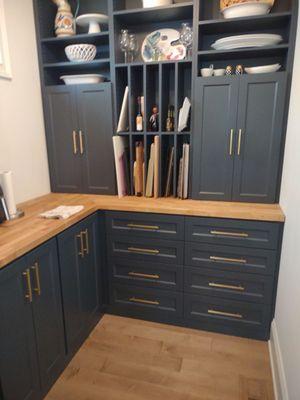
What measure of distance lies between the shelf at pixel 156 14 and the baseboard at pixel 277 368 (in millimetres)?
2107

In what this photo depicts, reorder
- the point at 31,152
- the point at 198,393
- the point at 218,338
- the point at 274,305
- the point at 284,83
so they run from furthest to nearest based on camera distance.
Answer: the point at 31,152, the point at 218,338, the point at 274,305, the point at 284,83, the point at 198,393

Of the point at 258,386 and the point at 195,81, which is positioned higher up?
the point at 195,81

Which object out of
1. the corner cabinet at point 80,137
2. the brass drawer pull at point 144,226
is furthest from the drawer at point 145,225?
the corner cabinet at point 80,137

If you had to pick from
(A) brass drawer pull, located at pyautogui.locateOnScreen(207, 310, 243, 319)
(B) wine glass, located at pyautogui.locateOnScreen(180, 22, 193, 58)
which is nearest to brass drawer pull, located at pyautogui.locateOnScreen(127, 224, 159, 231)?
(A) brass drawer pull, located at pyautogui.locateOnScreen(207, 310, 243, 319)

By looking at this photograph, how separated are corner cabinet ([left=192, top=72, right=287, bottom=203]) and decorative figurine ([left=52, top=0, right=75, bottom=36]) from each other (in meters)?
1.06

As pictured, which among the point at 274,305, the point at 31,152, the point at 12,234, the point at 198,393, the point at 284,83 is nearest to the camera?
the point at 12,234

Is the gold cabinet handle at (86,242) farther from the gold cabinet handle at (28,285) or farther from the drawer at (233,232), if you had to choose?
the drawer at (233,232)

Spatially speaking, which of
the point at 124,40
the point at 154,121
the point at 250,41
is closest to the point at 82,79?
the point at 124,40

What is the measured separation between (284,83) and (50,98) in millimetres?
1645

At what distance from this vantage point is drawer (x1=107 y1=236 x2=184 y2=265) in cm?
188

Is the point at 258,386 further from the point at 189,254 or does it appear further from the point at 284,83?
the point at 284,83

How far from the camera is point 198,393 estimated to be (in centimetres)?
149

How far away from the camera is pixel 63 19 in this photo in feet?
6.55

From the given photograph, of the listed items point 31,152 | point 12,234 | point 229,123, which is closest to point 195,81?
point 229,123
